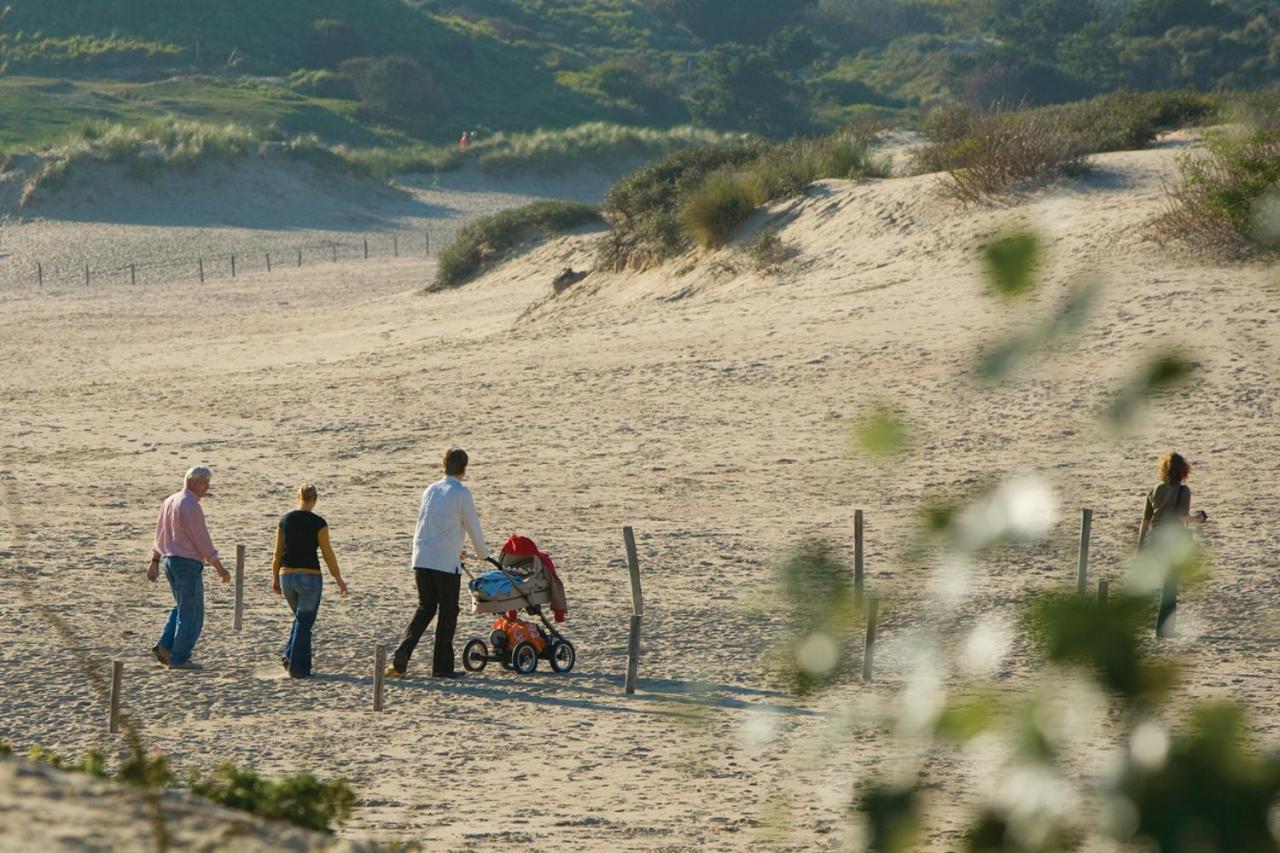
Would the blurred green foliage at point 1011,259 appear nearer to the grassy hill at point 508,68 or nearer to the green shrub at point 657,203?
the green shrub at point 657,203

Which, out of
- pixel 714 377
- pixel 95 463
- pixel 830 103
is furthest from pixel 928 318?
pixel 830 103

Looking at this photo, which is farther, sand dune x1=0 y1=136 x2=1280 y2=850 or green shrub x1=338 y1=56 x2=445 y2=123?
green shrub x1=338 y1=56 x2=445 y2=123

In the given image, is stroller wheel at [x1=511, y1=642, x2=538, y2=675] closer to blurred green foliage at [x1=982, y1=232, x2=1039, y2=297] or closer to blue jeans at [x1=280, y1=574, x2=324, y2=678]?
blue jeans at [x1=280, y1=574, x2=324, y2=678]

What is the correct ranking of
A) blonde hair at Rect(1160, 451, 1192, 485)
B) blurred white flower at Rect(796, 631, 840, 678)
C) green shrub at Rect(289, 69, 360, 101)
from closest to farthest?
blurred white flower at Rect(796, 631, 840, 678) → blonde hair at Rect(1160, 451, 1192, 485) → green shrub at Rect(289, 69, 360, 101)

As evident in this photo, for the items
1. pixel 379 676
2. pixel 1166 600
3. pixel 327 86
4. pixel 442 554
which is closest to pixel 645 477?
pixel 442 554

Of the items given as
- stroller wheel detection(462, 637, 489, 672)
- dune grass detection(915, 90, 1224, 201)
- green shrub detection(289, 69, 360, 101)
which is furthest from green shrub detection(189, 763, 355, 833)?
green shrub detection(289, 69, 360, 101)

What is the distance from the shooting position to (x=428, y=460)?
1767 centimetres

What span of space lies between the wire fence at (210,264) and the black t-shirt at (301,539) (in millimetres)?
32724

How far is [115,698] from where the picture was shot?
6840mm

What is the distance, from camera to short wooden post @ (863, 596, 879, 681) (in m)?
1.93

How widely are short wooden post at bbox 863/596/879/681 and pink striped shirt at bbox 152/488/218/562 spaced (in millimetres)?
8182

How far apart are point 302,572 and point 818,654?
8.29 m

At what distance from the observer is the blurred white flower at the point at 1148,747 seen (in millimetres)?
1398

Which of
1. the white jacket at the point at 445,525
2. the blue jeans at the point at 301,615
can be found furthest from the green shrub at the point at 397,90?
the white jacket at the point at 445,525
